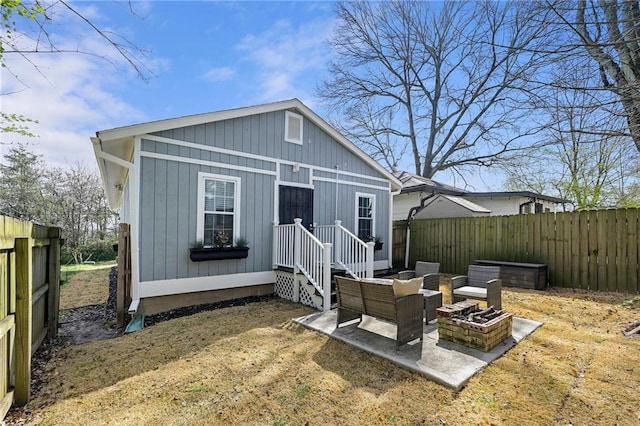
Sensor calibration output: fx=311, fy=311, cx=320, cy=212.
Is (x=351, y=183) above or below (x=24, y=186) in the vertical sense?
below

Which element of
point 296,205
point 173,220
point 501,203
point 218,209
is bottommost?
point 173,220

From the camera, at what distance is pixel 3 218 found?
91.6 inches

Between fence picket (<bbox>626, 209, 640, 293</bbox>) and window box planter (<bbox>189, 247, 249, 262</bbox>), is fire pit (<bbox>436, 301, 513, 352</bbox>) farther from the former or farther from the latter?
fence picket (<bbox>626, 209, 640, 293</bbox>)

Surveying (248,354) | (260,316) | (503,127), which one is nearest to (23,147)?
(260,316)

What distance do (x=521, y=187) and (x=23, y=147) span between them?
26482 millimetres

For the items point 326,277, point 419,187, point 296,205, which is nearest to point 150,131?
point 296,205

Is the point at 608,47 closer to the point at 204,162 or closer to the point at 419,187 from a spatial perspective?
the point at 204,162

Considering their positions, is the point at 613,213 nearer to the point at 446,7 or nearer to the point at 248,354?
the point at 248,354

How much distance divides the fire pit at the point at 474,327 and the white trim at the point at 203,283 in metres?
4.12

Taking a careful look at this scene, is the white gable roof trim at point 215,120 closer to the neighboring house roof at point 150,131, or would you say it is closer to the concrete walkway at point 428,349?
the neighboring house roof at point 150,131

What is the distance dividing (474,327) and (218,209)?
5029 mm

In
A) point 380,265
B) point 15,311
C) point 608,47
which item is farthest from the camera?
point 380,265

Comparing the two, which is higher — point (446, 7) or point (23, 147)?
point (446, 7)

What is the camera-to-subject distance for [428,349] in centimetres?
374
